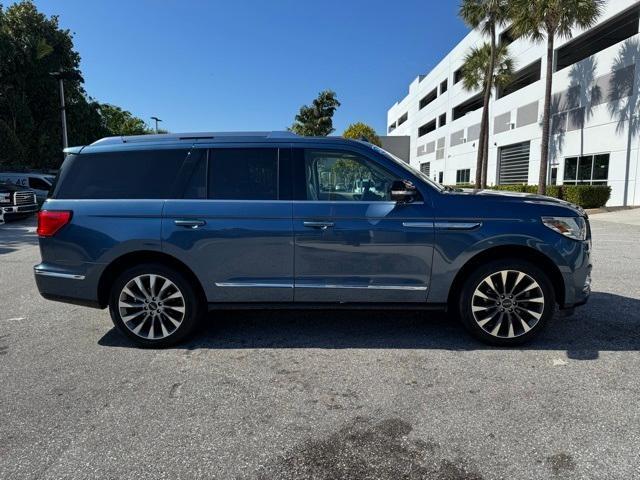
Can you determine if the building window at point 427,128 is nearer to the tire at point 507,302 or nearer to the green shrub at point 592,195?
the green shrub at point 592,195

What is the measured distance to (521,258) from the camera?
12.9ft

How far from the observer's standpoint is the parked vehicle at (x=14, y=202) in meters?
16.0

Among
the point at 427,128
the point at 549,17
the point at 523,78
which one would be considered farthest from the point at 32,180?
the point at 427,128

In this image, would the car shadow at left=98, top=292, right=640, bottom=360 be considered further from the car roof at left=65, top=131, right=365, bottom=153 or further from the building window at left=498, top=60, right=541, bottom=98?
the building window at left=498, top=60, right=541, bottom=98

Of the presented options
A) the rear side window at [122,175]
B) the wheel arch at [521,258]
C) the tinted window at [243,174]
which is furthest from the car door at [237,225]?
the wheel arch at [521,258]

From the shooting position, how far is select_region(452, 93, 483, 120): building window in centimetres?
3886

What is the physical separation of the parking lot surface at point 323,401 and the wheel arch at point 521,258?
1.88ft

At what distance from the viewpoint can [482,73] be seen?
99.8 feet

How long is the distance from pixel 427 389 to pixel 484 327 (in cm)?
105

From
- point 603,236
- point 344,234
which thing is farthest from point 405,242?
point 603,236

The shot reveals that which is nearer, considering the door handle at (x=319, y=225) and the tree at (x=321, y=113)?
the door handle at (x=319, y=225)

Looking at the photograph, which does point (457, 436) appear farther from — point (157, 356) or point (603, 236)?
point (603, 236)

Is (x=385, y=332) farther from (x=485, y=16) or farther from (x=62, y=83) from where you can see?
(x=62, y=83)

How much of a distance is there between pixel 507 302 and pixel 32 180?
2281cm
